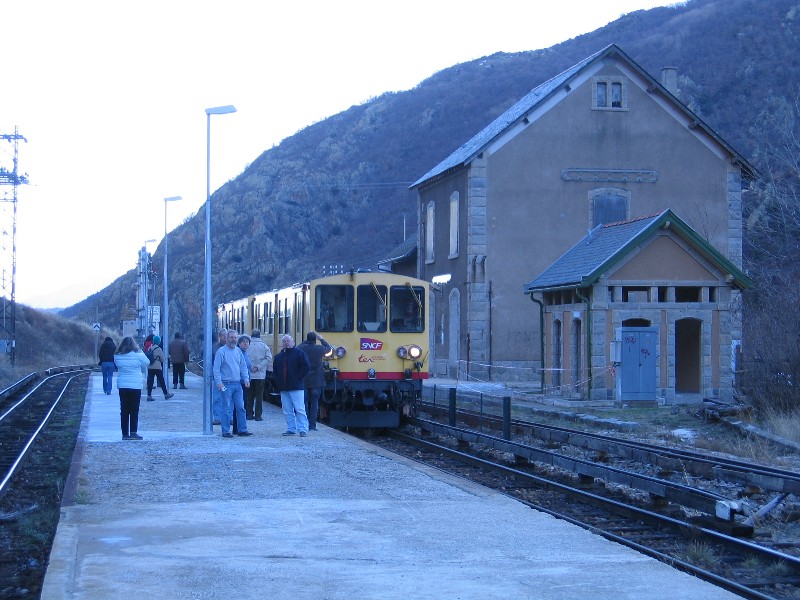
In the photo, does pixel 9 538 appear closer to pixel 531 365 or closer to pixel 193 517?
pixel 193 517

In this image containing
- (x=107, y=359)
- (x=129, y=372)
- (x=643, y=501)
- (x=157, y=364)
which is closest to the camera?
(x=643, y=501)

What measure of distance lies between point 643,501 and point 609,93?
24.6 meters

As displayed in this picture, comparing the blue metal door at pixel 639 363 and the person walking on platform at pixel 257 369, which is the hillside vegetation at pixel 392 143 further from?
the person walking on platform at pixel 257 369

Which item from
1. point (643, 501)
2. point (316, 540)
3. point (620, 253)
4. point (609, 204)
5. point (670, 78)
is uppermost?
point (670, 78)

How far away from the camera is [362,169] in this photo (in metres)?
97.1

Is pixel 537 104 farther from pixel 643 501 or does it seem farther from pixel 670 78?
pixel 643 501

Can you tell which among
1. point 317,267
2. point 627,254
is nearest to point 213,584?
point 627,254

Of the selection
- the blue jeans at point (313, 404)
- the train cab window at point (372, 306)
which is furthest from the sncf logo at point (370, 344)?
the blue jeans at point (313, 404)

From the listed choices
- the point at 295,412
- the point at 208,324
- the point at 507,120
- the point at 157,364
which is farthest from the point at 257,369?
the point at 507,120

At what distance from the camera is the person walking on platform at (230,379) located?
1727 centimetres

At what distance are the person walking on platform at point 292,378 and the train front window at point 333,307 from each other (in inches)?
129

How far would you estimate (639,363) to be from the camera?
25625 millimetres

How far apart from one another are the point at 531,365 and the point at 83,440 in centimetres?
2040

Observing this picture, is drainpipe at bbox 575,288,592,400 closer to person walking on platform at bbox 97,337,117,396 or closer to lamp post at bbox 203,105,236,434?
lamp post at bbox 203,105,236,434
